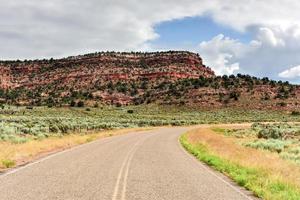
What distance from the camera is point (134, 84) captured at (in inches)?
5699

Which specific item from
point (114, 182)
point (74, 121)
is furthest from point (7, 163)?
point (74, 121)

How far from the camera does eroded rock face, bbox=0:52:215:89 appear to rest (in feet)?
492

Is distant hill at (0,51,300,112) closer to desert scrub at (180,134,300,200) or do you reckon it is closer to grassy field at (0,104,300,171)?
grassy field at (0,104,300,171)

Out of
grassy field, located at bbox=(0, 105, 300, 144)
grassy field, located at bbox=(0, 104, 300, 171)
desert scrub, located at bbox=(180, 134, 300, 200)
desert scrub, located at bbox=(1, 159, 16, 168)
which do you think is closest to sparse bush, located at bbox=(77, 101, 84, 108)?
grassy field, located at bbox=(0, 105, 300, 144)

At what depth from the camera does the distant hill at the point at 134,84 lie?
120 metres

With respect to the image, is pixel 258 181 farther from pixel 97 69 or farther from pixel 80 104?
pixel 97 69

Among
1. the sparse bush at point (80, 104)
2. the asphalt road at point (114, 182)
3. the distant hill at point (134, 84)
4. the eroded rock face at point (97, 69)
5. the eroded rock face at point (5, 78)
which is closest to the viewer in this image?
the asphalt road at point (114, 182)

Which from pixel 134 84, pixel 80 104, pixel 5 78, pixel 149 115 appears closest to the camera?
pixel 149 115

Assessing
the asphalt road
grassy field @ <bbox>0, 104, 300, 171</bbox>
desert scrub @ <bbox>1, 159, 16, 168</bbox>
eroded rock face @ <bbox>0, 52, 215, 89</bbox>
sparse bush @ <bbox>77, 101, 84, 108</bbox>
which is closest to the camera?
the asphalt road

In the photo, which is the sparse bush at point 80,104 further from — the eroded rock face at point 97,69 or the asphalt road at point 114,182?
the asphalt road at point 114,182

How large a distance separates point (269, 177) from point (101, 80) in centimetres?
13288

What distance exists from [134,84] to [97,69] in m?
15.3

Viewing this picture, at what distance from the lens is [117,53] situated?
164 meters

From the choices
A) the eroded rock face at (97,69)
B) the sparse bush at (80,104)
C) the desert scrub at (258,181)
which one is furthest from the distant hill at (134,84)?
the desert scrub at (258,181)
